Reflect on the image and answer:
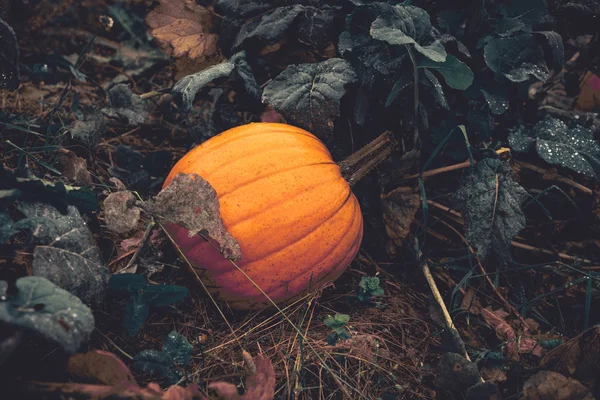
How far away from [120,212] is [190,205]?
217 mm

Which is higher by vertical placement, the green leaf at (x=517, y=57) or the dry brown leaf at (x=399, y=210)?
the green leaf at (x=517, y=57)

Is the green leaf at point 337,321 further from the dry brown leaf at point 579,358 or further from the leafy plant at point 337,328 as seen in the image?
the dry brown leaf at point 579,358

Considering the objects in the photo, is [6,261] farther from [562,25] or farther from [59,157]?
[562,25]

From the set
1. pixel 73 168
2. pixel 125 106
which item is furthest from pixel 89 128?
pixel 73 168

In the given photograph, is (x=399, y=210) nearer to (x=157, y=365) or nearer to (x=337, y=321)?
(x=337, y=321)

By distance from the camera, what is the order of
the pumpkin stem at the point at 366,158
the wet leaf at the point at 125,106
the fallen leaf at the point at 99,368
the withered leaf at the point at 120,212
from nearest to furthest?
the fallen leaf at the point at 99,368 < the withered leaf at the point at 120,212 < the pumpkin stem at the point at 366,158 < the wet leaf at the point at 125,106

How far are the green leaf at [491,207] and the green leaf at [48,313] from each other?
1.26m

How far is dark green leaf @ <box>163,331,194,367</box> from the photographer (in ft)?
4.65

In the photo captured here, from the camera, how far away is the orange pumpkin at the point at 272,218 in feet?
5.20

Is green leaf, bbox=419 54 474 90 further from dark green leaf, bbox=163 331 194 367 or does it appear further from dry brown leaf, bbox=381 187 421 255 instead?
dark green leaf, bbox=163 331 194 367

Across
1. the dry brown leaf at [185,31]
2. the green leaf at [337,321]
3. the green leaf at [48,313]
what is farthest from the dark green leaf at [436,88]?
the green leaf at [48,313]

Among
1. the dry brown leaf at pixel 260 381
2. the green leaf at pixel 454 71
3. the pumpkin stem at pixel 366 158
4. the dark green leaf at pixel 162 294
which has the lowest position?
the dry brown leaf at pixel 260 381

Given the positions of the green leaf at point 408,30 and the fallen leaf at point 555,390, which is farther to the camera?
the green leaf at point 408,30

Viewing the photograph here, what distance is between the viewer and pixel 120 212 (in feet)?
4.96
